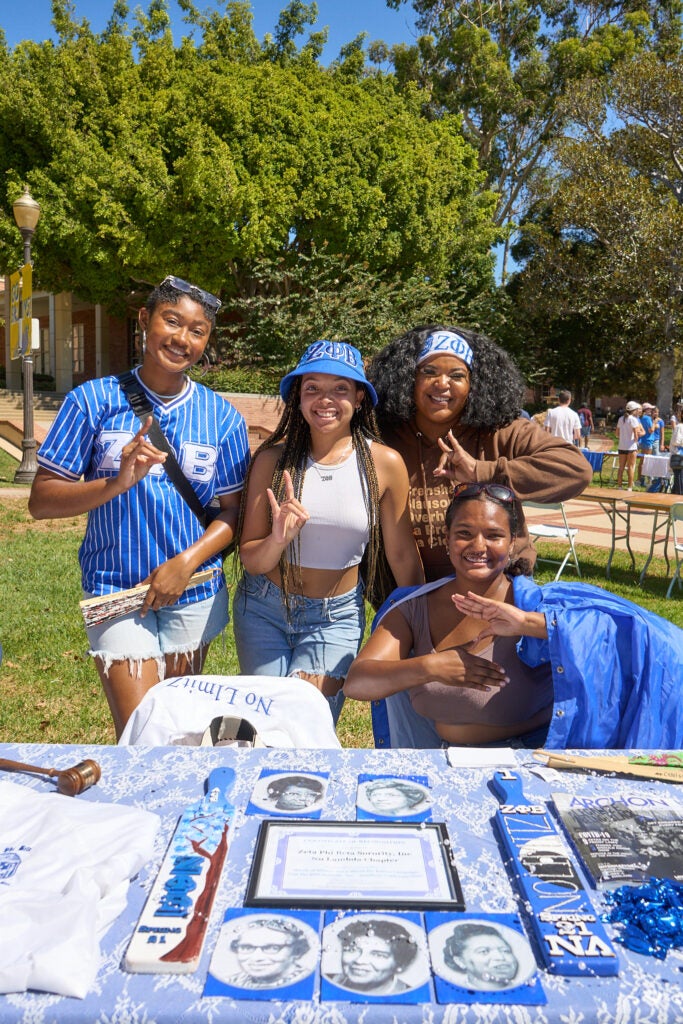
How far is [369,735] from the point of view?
398 centimetres

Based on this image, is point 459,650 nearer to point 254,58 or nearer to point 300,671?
point 300,671

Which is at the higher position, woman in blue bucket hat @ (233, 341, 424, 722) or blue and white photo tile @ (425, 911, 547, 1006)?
woman in blue bucket hat @ (233, 341, 424, 722)

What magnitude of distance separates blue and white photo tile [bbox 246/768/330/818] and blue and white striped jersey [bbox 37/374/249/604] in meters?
0.99

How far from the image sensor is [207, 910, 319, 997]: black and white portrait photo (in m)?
1.06

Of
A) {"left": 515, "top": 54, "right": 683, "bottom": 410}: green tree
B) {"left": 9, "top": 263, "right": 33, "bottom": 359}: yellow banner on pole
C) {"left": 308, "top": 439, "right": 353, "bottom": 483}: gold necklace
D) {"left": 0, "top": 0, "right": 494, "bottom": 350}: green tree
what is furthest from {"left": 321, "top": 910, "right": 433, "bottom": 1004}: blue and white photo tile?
{"left": 515, "top": 54, "right": 683, "bottom": 410}: green tree

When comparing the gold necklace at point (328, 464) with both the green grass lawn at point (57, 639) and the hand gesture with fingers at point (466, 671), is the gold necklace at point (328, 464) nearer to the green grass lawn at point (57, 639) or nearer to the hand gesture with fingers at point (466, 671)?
the hand gesture with fingers at point (466, 671)

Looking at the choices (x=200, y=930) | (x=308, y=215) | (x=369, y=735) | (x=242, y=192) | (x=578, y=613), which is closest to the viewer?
(x=200, y=930)

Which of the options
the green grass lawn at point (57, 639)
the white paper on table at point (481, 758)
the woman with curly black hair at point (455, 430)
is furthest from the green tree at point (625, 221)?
the white paper on table at point (481, 758)

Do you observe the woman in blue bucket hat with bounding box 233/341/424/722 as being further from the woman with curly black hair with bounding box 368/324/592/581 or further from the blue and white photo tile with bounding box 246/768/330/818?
the blue and white photo tile with bounding box 246/768/330/818

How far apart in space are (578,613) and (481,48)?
32106 mm

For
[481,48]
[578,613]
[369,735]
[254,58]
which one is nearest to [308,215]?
[254,58]

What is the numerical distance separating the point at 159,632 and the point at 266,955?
149 cm

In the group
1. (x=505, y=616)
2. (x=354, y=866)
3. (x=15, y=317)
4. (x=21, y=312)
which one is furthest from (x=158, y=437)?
(x=15, y=317)

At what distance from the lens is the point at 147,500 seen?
7.98ft
